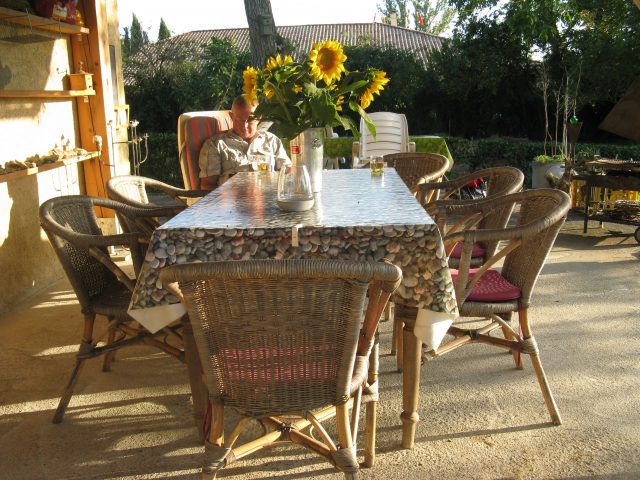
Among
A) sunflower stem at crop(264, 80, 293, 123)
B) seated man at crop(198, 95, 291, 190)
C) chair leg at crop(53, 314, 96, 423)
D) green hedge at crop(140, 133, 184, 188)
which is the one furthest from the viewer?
green hedge at crop(140, 133, 184, 188)

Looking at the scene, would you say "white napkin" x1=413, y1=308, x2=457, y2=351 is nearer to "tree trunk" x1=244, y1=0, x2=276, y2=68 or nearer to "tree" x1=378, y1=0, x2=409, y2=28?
"tree trunk" x1=244, y1=0, x2=276, y2=68

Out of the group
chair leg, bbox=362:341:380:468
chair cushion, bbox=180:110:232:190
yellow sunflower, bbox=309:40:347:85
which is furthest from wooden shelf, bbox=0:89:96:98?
chair leg, bbox=362:341:380:468

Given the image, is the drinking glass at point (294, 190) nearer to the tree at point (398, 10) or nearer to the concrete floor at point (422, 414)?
the concrete floor at point (422, 414)

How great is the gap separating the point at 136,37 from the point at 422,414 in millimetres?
14193

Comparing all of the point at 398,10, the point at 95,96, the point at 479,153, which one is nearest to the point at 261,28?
the point at 95,96

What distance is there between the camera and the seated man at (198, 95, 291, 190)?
16.0 ft

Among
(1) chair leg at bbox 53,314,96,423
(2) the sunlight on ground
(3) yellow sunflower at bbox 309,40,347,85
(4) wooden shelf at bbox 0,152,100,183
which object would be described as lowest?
(2) the sunlight on ground

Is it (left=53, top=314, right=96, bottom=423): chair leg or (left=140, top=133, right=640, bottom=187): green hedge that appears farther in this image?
(left=140, top=133, right=640, bottom=187): green hedge

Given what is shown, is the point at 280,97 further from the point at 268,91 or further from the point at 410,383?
the point at 410,383

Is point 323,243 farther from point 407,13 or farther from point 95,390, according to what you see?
point 407,13

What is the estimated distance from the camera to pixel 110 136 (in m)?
5.54

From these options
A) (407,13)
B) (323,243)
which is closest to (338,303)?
(323,243)

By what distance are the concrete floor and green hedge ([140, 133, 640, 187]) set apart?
5863 millimetres

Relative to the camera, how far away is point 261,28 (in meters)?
8.20
